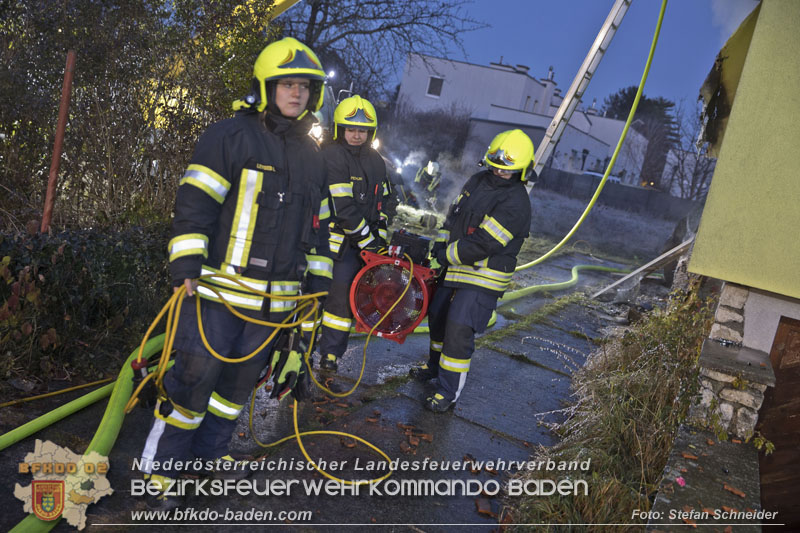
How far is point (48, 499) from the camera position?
8.86 ft

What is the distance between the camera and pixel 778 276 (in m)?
4.26

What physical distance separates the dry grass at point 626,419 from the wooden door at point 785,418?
1.84 ft

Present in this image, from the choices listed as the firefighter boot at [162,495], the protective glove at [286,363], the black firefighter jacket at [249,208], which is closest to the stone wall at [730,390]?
the protective glove at [286,363]

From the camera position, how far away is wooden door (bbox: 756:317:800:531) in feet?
14.8

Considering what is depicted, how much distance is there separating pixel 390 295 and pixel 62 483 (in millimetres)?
2753

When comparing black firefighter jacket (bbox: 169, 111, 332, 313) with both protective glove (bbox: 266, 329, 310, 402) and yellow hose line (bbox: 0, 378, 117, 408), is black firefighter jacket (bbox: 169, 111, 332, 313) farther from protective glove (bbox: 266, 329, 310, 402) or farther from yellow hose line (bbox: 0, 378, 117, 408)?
yellow hose line (bbox: 0, 378, 117, 408)

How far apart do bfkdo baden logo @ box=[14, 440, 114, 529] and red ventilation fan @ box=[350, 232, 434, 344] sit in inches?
91.0

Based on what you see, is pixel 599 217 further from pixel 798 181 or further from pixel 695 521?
pixel 695 521

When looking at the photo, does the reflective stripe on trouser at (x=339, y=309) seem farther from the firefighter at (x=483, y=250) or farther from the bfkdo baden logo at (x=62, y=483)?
the bfkdo baden logo at (x=62, y=483)

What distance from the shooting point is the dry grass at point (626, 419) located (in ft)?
10.7

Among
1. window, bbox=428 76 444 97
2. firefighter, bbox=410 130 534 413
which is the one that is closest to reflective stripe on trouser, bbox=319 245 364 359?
firefighter, bbox=410 130 534 413

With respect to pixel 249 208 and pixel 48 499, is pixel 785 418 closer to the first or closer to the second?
pixel 249 208

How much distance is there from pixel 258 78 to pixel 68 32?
3086 millimetres

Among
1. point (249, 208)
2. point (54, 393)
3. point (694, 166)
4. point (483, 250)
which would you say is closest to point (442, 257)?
point (483, 250)
